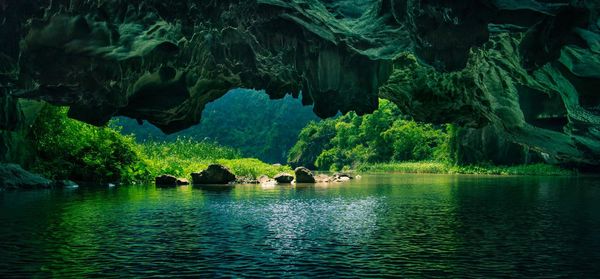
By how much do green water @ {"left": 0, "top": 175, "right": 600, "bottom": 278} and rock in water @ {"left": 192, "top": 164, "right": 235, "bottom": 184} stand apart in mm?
15752

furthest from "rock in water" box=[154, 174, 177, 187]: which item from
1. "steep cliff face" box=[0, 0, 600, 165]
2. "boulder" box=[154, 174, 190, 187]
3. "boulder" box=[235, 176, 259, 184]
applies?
"steep cliff face" box=[0, 0, 600, 165]

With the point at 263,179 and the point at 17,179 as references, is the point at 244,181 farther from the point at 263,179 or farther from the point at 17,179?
the point at 17,179

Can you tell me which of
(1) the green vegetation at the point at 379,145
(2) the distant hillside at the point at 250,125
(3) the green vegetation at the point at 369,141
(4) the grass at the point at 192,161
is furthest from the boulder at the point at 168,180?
(2) the distant hillside at the point at 250,125

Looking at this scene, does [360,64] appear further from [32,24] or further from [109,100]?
[32,24]

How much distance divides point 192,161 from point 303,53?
157ft

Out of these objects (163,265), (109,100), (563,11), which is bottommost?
(163,265)

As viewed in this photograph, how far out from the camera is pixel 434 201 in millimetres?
29016

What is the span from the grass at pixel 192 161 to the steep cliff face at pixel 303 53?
2937cm

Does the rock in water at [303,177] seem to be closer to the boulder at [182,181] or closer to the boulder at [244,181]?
the boulder at [244,181]

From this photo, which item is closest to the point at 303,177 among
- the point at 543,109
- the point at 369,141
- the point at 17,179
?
the point at 17,179

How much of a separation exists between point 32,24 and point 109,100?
9.51 ft

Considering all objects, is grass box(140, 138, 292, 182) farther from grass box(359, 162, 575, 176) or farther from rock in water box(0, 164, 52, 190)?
grass box(359, 162, 575, 176)

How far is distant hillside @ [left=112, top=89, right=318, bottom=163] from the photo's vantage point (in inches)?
6014

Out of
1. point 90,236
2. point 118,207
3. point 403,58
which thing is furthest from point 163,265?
point 118,207
